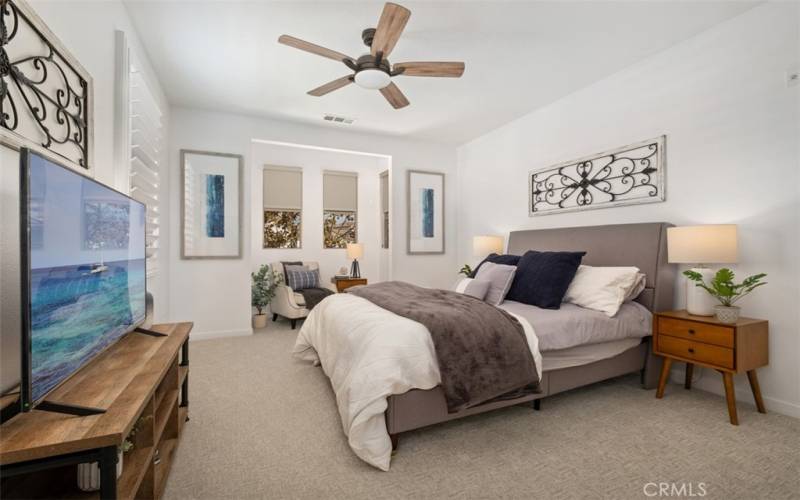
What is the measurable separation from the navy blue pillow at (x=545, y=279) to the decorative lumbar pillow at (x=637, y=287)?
419 millimetres

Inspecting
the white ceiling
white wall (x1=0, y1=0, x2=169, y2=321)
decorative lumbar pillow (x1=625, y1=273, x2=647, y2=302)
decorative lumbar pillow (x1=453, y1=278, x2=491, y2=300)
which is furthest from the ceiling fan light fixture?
decorative lumbar pillow (x1=625, y1=273, x2=647, y2=302)

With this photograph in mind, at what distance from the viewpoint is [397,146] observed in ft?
16.9

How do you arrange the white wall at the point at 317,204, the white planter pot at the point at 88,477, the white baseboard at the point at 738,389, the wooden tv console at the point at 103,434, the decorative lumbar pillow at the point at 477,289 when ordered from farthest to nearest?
the white wall at the point at 317,204, the decorative lumbar pillow at the point at 477,289, the white baseboard at the point at 738,389, the white planter pot at the point at 88,477, the wooden tv console at the point at 103,434

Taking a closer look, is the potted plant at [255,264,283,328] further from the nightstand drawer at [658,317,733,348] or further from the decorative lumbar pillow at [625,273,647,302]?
the nightstand drawer at [658,317,733,348]

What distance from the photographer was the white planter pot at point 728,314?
2.20 m

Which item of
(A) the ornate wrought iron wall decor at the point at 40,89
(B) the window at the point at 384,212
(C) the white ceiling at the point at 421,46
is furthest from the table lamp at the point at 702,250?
(B) the window at the point at 384,212

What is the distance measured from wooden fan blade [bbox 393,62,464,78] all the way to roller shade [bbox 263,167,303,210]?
11.7 ft

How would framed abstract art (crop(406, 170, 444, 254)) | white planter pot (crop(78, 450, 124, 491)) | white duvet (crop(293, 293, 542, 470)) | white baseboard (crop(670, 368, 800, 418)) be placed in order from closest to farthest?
white planter pot (crop(78, 450, 124, 491)) < white duvet (crop(293, 293, 542, 470)) < white baseboard (crop(670, 368, 800, 418)) < framed abstract art (crop(406, 170, 444, 254))

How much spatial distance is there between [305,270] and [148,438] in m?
3.97

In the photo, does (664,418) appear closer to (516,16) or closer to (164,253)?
(516,16)

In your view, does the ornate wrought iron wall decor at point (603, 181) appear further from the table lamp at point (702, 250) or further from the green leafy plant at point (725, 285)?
the green leafy plant at point (725, 285)

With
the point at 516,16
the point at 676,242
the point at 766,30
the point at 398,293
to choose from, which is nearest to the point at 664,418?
the point at 676,242

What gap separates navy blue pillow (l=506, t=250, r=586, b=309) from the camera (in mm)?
2787

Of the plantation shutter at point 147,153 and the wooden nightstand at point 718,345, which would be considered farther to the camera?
the plantation shutter at point 147,153
